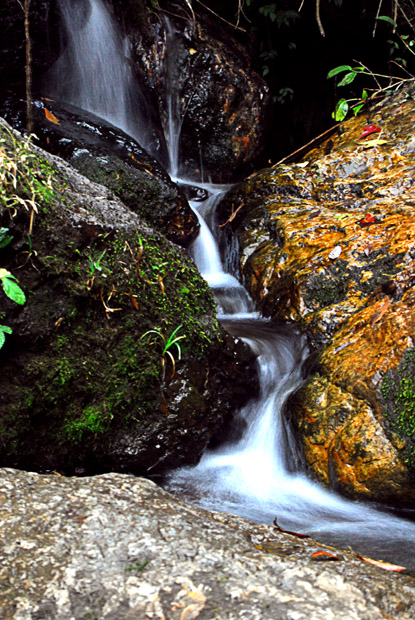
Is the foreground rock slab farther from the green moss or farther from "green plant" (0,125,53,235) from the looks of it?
"green plant" (0,125,53,235)

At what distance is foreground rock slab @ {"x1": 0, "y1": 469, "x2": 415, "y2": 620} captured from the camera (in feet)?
4.19

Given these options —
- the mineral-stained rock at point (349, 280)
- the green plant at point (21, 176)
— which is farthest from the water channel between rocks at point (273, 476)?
the green plant at point (21, 176)

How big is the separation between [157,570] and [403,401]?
6.47ft

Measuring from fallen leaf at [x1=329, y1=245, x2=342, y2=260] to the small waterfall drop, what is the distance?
4.70 meters

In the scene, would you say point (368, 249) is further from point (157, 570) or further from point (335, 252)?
point (157, 570)

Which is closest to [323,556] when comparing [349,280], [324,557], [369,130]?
[324,557]

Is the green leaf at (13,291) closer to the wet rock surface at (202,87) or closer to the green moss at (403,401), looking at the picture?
the green moss at (403,401)

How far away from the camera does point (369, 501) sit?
2805 millimetres

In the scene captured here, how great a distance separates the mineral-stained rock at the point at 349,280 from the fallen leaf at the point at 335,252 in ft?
0.05

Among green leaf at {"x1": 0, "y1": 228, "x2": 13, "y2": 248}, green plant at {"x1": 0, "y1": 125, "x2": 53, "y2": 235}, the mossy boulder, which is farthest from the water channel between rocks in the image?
green plant at {"x1": 0, "y1": 125, "x2": 53, "y2": 235}

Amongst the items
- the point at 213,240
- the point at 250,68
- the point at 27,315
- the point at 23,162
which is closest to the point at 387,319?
the point at 27,315

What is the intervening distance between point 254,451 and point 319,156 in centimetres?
439

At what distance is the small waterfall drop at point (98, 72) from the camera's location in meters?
7.11

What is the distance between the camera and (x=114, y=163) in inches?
226
